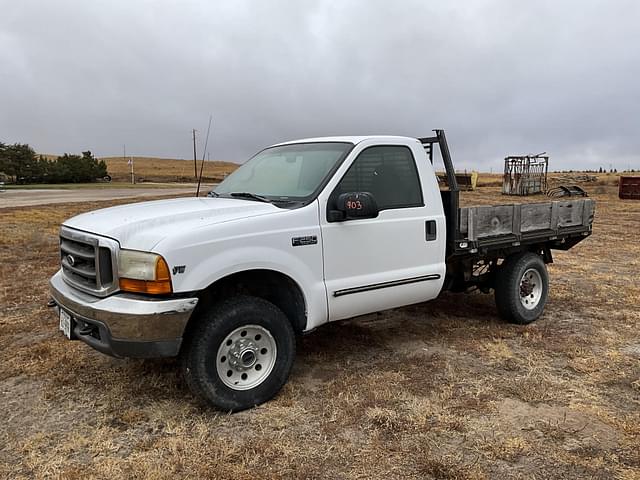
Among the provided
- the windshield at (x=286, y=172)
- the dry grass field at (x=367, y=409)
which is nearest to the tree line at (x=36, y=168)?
the dry grass field at (x=367, y=409)

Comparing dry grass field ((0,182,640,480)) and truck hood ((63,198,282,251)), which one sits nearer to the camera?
dry grass field ((0,182,640,480))

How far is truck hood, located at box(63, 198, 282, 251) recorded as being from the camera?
3.44 m

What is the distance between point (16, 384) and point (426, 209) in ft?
12.2

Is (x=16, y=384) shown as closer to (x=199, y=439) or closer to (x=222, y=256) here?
(x=199, y=439)

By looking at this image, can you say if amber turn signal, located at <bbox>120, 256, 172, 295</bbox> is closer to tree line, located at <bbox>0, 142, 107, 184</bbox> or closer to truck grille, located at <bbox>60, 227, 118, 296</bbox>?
truck grille, located at <bbox>60, 227, 118, 296</bbox>

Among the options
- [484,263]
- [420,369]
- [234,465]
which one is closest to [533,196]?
[484,263]

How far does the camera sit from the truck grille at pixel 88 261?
3488 millimetres

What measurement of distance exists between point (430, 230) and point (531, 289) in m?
2.10

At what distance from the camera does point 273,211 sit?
3922 millimetres

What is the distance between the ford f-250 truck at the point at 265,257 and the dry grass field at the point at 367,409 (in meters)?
0.45

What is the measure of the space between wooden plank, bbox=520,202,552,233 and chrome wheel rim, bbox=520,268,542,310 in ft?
1.66

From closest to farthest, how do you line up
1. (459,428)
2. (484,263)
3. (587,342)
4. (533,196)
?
1. (459,428)
2. (587,342)
3. (484,263)
4. (533,196)

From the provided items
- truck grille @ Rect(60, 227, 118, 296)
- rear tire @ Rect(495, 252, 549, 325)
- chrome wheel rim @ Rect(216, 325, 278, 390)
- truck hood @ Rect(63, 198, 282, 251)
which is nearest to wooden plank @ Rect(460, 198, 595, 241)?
rear tire @ Rect(495, 252, 549, 325)

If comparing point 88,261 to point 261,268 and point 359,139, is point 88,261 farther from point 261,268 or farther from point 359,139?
point 359,139
